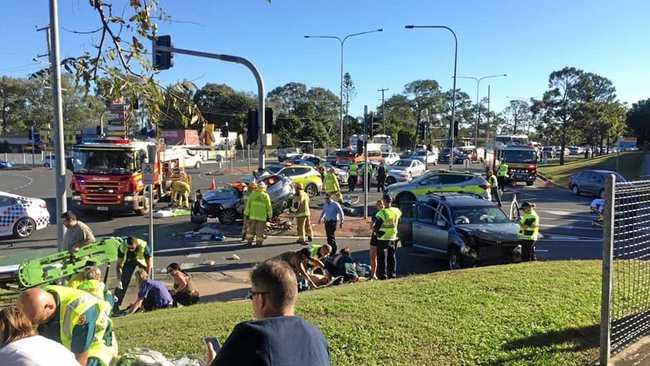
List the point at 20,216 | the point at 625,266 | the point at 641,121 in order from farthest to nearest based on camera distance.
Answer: the point at 641,121, the point at 20,216, the point at 625,266

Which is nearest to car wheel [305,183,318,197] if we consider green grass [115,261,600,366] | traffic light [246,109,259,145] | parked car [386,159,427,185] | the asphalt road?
parked car [386,159,427,185]

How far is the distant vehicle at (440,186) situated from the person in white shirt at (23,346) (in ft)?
61.7

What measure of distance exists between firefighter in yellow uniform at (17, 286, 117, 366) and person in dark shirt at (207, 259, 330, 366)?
1.92 m

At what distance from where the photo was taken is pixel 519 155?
3603cm

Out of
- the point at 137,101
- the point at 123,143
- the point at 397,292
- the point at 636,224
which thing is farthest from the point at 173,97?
the point at 123,143

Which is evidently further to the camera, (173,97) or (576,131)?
(576,131)

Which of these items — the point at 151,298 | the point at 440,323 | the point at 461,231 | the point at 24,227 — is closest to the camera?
the point at 440,323

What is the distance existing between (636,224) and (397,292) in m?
3.00

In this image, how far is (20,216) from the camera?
1697 centimetres

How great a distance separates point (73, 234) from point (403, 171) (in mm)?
25581

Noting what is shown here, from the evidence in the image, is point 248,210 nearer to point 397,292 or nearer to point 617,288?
point 397,292

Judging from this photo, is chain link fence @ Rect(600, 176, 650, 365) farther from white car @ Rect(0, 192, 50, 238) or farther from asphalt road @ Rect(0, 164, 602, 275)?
white car @ Rect(0, 192, 50, 238)

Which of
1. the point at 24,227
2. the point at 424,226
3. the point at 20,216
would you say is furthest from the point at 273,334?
the point at 24,227

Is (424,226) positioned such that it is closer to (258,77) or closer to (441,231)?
(441,231)
